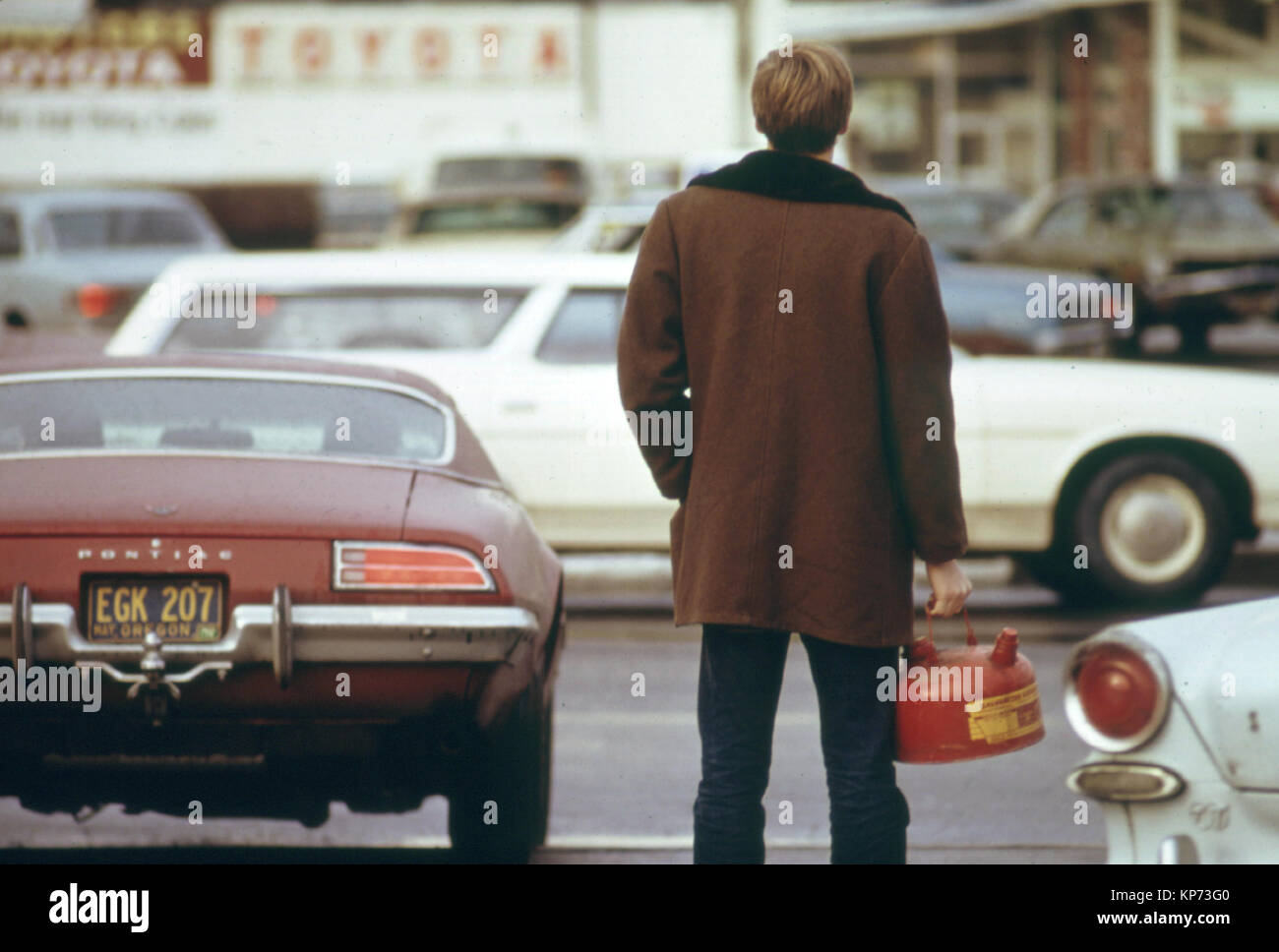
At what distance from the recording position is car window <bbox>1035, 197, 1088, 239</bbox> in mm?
20188

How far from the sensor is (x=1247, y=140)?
124 feet

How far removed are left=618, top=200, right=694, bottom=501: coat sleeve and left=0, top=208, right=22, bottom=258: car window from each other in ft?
44.8

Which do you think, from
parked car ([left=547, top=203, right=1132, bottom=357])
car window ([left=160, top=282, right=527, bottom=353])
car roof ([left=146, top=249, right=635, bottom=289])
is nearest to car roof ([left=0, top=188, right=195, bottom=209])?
parked car ([left=547, top=203, right=1132, bottom=357])

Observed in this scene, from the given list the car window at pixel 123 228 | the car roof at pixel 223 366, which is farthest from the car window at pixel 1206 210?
the car roof at pixel 223 366

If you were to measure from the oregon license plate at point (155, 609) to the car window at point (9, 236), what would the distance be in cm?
1276

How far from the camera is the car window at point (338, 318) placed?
8.67 meters

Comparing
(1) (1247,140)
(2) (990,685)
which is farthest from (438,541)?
(1) (1247,140)

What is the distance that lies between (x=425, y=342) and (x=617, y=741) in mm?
2683

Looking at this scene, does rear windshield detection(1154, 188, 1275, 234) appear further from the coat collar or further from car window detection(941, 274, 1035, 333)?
the coat collar

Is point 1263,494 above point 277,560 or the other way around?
the other way around

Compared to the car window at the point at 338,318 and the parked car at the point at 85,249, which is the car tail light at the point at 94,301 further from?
the car window at the point at 338,318

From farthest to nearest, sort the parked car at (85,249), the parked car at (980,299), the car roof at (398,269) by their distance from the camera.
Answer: the parked car at (85,249), the parked car at (980,299), the car roof at (398,269)

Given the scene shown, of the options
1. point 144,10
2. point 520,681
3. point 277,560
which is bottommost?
point 520,681
